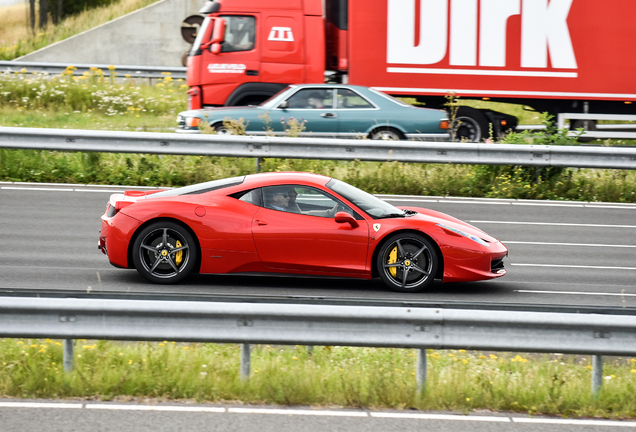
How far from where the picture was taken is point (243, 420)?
188 inches

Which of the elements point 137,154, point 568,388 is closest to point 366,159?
point 137,154

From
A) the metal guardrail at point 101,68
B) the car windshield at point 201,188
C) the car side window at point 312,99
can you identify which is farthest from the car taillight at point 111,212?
the metal guardrail at point 101,68

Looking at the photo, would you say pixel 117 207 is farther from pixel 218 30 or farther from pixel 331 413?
pixel 218 30

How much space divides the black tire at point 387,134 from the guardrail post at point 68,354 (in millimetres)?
9550

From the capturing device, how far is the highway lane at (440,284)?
26.0 ft

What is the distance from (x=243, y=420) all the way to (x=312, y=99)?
10207 millimetres

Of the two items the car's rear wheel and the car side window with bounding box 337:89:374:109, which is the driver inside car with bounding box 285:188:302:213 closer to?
the car's rear wheel

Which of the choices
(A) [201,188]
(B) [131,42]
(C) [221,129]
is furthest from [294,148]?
(B) [131,42]

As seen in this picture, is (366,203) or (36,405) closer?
(36,405)

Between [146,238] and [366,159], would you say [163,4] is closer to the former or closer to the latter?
[366,159]

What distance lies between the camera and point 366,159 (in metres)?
13.1

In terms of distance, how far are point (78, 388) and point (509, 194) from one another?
924 centimetres

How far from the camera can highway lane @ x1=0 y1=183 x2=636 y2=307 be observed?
Result: 7910 millimetres

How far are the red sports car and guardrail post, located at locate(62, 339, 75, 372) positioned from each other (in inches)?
104
